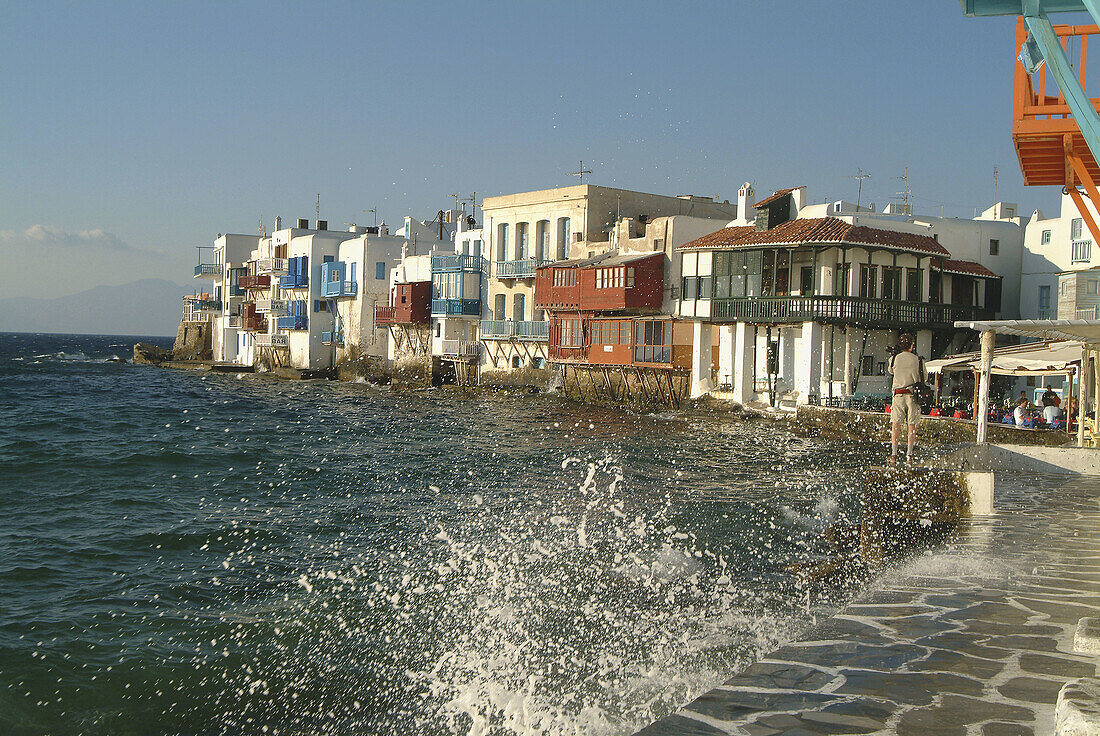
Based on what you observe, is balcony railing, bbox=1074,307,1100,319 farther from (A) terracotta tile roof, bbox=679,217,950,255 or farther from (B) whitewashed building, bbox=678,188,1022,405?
(A) terracotta tile roof, bbox=679,217,950,255

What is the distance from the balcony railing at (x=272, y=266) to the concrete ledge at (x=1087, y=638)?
71.0m

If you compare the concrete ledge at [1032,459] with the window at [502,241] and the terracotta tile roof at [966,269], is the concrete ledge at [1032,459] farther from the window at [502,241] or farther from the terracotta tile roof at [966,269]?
the window at [502,241]

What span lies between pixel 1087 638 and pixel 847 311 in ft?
103

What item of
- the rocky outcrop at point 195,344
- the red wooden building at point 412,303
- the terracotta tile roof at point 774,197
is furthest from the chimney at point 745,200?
the rocky outcrop at point 195,344

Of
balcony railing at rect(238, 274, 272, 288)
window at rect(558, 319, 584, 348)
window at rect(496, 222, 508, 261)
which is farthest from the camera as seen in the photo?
balcony railing at rect(238, 274, 272, 288)

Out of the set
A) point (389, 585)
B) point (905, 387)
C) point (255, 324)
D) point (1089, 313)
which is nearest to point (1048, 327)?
point (905, 387)

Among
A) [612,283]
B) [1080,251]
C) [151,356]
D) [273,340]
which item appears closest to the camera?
[1080,251]

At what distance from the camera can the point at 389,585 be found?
11.2 meters

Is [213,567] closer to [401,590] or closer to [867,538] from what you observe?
[401,590]

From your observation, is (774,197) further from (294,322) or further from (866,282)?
(294,322)

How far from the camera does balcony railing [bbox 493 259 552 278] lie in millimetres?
51812

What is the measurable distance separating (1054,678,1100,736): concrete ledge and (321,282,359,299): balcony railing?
62.2 metres

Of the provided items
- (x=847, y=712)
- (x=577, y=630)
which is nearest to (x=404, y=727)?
(x=577, y=630)

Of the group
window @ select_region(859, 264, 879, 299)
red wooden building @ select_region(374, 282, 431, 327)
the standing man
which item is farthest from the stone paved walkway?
red wooden building @ select_region(374, 282, 431, 327)
